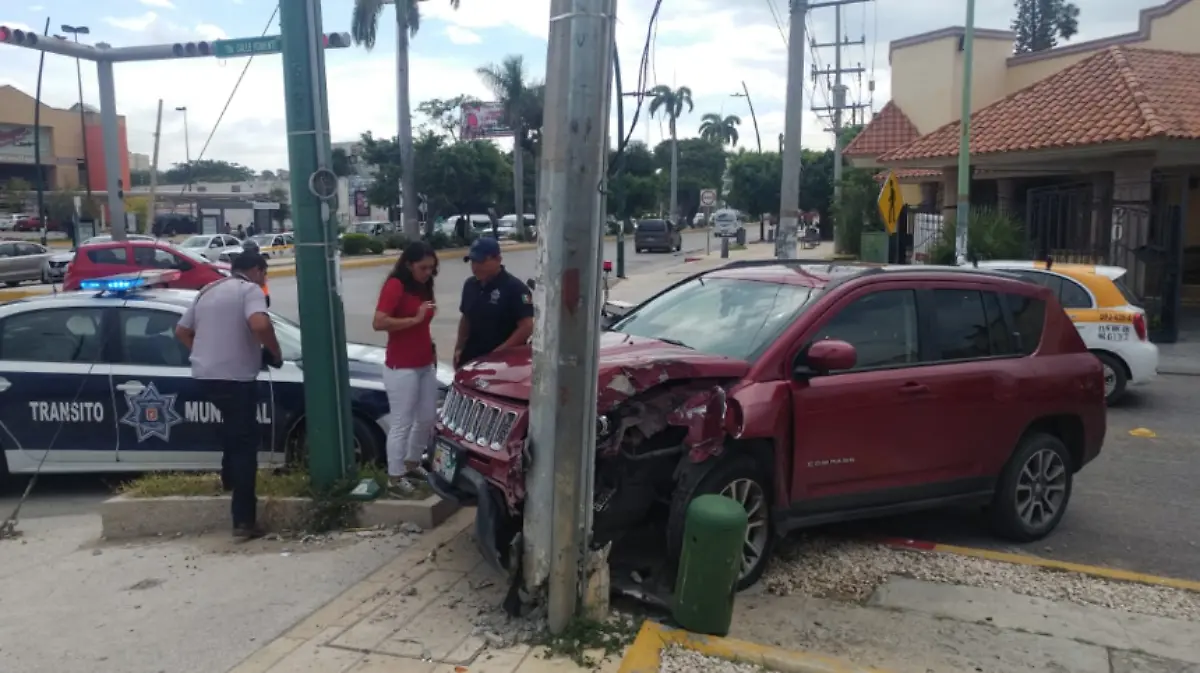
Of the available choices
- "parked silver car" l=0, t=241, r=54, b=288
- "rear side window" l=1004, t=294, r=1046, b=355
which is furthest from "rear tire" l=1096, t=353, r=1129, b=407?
"parked silver car" l=0, t=241, r=54, b=288

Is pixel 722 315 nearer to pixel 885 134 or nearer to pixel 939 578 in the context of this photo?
pixel 939 578

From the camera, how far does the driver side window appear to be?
5.40 metres

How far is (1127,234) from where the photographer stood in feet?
58.7

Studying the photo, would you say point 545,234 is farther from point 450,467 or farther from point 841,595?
point 841,595

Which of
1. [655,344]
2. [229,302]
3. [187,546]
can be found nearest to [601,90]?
[655,344]

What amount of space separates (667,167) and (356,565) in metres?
92.2

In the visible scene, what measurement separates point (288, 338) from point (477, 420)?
306 centimetres

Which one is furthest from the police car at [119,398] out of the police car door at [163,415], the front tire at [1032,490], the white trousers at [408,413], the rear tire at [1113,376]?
the rear tire at [1113,376]

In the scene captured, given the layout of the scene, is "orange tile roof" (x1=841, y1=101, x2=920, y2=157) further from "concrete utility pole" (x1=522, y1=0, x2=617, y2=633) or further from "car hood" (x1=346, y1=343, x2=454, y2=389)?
"concrete utility pole" (x1=522, y1=0, x2=617, y2=633)

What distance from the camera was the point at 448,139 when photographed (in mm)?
61219

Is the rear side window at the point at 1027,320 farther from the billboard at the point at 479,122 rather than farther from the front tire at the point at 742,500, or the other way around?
the billboard at the point at 479,122

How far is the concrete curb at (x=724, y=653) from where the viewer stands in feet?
13.0

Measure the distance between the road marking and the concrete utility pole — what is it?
99.4 inches

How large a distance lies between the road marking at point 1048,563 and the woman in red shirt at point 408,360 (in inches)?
116
